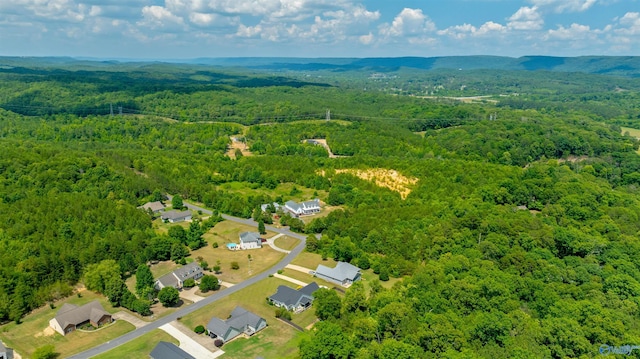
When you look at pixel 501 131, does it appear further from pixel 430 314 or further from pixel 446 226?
pixel 430 314

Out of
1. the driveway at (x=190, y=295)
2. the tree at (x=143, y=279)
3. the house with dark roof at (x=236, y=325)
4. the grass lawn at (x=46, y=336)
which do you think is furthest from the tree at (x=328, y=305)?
the tree at (x=143, y=279)

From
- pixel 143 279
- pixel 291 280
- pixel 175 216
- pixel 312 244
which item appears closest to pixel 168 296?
pixel 143 279

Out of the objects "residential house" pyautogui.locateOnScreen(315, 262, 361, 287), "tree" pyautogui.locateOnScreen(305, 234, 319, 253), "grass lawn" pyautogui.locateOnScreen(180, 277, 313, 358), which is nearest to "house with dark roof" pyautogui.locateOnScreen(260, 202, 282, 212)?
"tree" pyautogui.locateOnScreen(305, 234, 319, 253)

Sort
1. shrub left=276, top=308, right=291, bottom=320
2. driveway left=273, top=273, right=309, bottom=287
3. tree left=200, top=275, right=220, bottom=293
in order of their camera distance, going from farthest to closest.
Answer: driveway left=273, top=273, right=309, bottom=287, tree left=200, top=275, right=220, bottom=293, shrub left=276, top=308, right=291, bottom=320

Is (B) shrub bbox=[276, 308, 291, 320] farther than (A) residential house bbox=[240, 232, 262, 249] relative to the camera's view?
No

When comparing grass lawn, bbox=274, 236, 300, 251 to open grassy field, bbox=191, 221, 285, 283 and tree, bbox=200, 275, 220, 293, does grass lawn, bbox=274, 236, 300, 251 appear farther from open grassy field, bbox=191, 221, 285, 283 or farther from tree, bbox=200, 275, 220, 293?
tree, bbox=200, 275, 220, 293

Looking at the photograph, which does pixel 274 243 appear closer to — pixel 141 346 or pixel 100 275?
pixel 100 275

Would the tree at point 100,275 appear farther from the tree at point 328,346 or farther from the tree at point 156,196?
the tree at point 156,196

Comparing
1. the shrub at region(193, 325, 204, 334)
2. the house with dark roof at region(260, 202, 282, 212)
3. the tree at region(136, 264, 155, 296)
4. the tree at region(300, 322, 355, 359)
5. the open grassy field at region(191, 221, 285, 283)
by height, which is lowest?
the open grassy field at region(191, 221, 285, 283)
